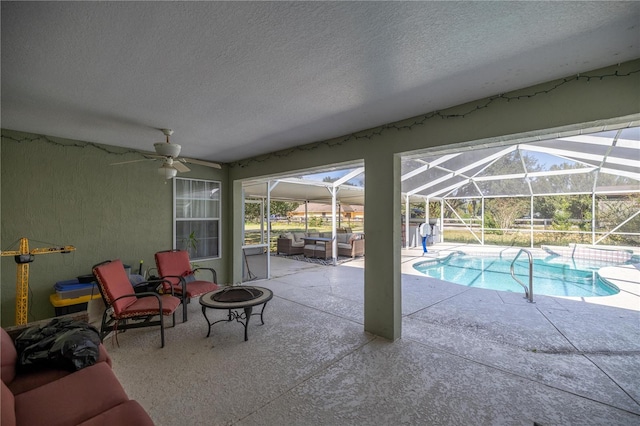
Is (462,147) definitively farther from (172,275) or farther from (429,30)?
(172,275)

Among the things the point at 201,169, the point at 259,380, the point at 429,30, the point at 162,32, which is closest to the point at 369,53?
the point at 429,30

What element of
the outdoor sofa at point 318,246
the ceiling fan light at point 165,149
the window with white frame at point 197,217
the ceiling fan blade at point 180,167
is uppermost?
the ceiling fan light at point 165,149

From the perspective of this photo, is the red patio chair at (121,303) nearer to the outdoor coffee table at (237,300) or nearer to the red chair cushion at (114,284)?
the red chair cushion at (114,284)

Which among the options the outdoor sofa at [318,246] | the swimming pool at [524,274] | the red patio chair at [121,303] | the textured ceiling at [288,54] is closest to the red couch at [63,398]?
the red patio chair at [121,303]

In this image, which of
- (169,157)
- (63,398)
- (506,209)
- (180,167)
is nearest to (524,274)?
(506,209)

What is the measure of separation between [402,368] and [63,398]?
2563 mm

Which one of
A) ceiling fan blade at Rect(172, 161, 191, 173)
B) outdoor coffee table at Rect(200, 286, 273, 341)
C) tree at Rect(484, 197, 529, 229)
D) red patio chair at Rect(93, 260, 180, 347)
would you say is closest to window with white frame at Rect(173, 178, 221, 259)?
ceiling fan blade at Rect(172, 161, 191, 173)

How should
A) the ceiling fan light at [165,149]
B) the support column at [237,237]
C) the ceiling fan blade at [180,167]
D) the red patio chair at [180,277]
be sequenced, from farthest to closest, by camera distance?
the support column at [237,237] < the red patio chair at [180,277] < the ceiling fan blade at [180,167] < the ceiling fan light at [165,149]

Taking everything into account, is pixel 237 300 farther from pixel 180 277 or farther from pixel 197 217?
pixel 197 217

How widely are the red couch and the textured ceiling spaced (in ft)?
6.60

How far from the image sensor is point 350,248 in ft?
30.9

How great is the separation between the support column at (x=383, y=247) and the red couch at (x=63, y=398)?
259cm

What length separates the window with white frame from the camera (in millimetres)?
5340

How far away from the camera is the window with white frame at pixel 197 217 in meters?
5.34
